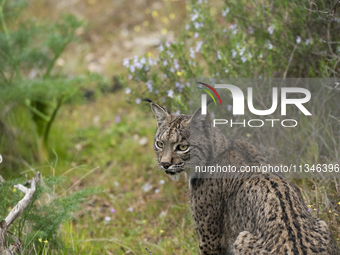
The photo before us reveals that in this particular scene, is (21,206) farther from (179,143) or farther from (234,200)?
(234,200)

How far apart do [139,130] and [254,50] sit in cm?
325

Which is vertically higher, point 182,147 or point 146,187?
point 182,147

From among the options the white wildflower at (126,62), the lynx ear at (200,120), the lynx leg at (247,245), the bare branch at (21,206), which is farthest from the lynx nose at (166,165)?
the white wildflower at (126,62)

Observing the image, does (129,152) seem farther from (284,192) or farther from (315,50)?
(284,192)

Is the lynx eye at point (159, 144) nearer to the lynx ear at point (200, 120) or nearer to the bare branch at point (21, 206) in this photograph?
the lynx ear at point (200, 120)

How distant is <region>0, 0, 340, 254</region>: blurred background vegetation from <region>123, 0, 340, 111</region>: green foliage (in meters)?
0.02

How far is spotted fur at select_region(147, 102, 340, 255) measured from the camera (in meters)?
2.96

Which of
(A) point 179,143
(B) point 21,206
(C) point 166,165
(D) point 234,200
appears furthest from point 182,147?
(B) point 21,206

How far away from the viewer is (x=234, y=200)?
3.58 metres

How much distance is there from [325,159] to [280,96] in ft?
3.55

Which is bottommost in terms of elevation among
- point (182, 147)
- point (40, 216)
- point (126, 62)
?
point (40, 216)

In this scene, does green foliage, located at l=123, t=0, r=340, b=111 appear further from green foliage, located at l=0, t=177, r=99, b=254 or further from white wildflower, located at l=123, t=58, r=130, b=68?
green foliage, located at l=0, t=177, r=99, b=254

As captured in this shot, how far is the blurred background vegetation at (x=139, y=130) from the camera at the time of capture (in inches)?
172

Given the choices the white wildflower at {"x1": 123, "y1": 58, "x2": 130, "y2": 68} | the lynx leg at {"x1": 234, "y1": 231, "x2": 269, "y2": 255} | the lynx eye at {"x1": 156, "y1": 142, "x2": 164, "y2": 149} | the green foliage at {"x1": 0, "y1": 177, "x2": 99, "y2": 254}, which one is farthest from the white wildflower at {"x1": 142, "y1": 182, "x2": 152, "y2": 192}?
the lynx leg at {"x1": 234, "y1": 231, "x2": 269, "y2": 255}
